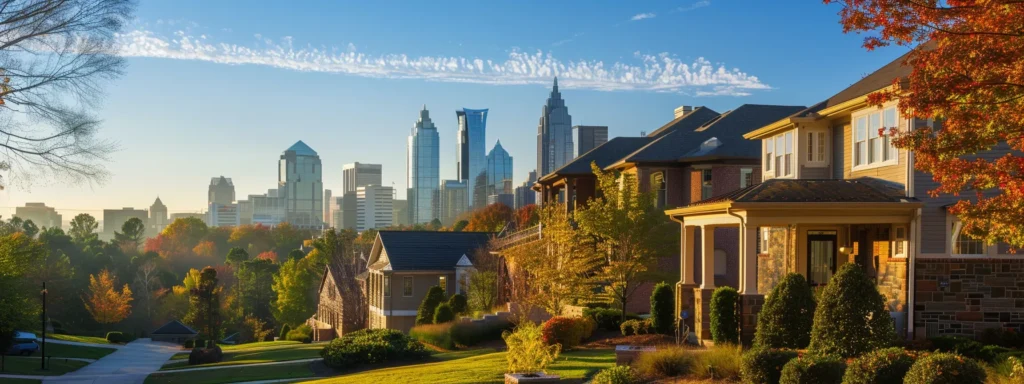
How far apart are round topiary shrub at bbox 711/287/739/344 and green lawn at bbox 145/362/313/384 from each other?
46.4ft

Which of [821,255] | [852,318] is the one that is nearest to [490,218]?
[821,255]

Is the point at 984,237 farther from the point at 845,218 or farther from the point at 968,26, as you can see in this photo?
the point at 845,218

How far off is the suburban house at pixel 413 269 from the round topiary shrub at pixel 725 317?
2964 centimetres

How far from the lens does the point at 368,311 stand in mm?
58062

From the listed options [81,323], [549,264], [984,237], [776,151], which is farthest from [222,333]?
[984,237]

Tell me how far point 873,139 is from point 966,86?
989cm

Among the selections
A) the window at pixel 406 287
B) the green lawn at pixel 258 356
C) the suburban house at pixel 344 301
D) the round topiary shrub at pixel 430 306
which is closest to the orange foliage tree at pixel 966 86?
the green lawn at pixel 258 356

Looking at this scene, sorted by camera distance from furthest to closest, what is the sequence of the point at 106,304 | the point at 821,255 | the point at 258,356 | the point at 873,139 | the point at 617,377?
the point at 106,304
the point at 258,356
the point at 821,255
the point at 873,139
the point at 617,377

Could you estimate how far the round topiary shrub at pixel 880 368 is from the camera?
44.0 feet

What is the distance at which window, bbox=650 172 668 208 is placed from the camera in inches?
1476

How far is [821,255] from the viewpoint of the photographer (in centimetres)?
2555

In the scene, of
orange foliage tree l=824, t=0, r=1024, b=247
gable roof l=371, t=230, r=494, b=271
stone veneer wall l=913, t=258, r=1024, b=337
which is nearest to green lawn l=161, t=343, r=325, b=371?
gable roof l=371, t=230, r=494, b=271

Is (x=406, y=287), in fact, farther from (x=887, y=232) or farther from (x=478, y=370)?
(x=887, y=232)

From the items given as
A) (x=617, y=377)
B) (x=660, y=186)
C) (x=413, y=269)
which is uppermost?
(x=660, y=186)
